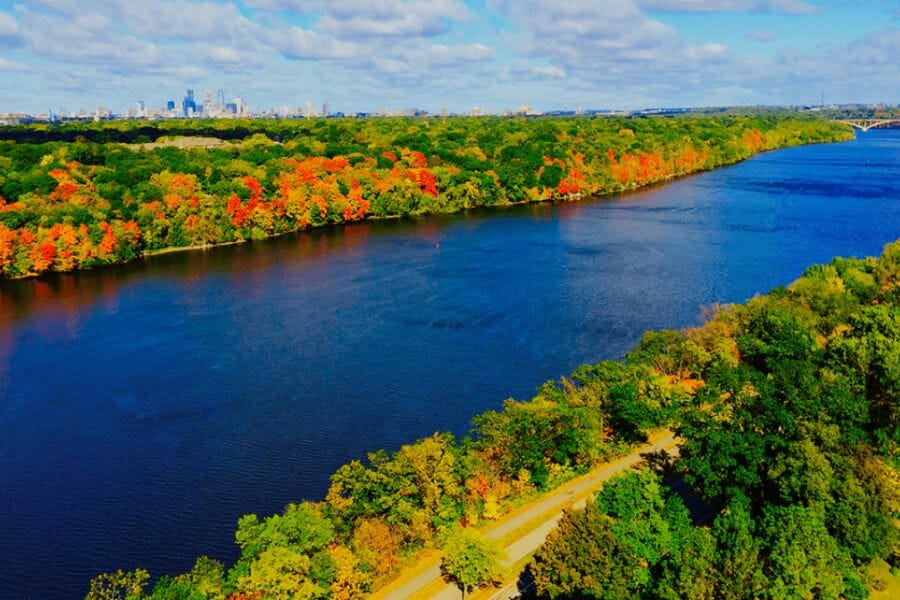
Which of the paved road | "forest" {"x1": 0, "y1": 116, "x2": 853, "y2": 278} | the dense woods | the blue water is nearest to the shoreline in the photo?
"forest" {"x1": 0, "y1": 116, "x2": 853, "y2": 278}

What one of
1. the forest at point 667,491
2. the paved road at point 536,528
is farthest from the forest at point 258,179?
the paved road at point 536,528

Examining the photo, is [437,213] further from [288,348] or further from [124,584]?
[124,584]

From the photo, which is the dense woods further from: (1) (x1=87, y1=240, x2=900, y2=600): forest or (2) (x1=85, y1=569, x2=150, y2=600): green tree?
(2) (x1=85, y1=569, x2=150, y2=600): green tree

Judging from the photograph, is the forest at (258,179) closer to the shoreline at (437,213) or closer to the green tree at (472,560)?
the shoreline at (437,213)

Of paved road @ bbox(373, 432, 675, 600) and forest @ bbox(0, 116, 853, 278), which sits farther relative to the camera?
forest @ bbox(0, 116, 853, 278)

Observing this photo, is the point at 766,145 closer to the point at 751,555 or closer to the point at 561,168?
the point at 561,168

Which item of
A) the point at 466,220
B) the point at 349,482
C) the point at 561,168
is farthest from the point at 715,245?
the point at 349,482
